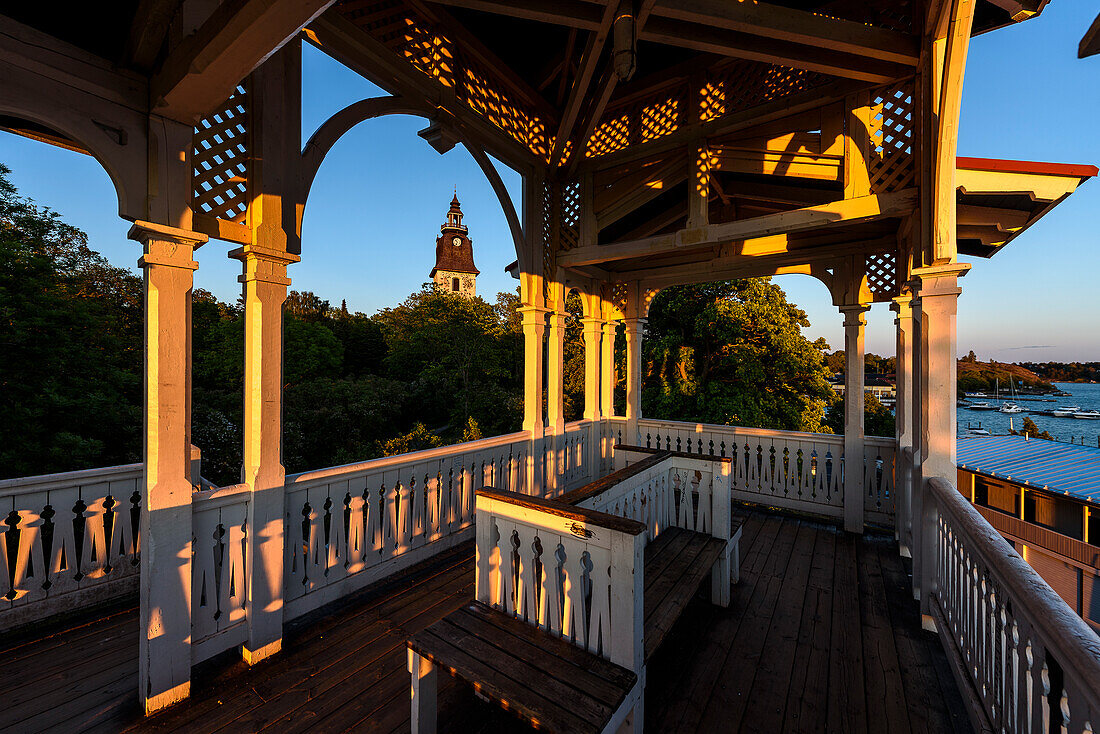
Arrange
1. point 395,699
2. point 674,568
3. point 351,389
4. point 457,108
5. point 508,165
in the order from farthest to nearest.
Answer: point 351,389, point 508,165, point 457,108, point 674,568, point 395,699

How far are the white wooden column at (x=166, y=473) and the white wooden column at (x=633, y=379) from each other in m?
5.42

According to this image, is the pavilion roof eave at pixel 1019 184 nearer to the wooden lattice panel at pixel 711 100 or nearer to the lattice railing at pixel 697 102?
the lattice railing at pixel 697 102

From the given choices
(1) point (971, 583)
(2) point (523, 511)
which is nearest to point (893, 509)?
(1) point (971, 583)

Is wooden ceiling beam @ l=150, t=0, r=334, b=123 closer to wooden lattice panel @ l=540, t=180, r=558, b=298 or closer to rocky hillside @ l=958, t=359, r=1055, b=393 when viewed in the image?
wooden lattice panel @ l=540, t=180, r=558, b=298

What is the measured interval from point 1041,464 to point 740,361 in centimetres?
688

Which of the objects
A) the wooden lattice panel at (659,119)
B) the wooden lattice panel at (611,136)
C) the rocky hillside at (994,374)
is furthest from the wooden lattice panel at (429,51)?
the rocky hillside at (994,374)

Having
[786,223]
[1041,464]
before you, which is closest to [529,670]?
[786,223]

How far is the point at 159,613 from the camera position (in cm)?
213

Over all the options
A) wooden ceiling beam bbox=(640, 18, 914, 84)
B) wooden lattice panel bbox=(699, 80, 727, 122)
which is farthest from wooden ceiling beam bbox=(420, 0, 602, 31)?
wooden lattice panel bbox=(699, 80, 727, 122)

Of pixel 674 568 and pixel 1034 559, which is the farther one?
pixel 1034 559

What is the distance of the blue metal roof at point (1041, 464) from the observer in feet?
26.1

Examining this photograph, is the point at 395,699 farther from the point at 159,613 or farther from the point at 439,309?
the point at 439,309

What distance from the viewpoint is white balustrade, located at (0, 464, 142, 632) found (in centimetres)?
272

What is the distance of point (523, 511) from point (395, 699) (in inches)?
49.4
